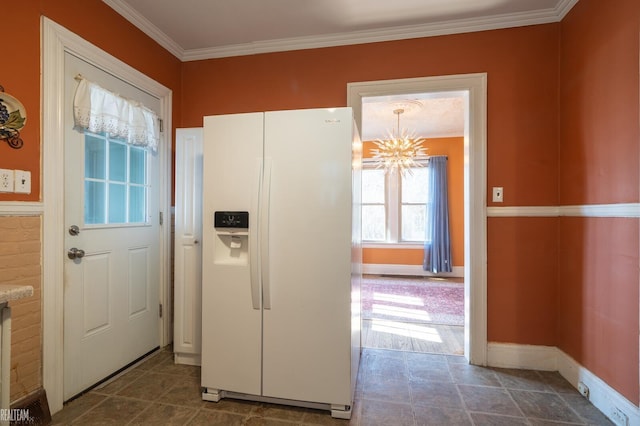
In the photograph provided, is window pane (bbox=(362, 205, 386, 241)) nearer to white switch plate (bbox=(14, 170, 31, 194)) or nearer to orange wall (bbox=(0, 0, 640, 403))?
orange wall (bbox=(0, 0, 640, 403))

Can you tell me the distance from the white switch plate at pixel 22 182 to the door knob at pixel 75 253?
1.35 feet

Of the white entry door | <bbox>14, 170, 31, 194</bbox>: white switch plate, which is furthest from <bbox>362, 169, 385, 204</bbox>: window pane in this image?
<bbox>14, 170, 31, 194</bbox>: white switch plate

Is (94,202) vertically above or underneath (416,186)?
underneath

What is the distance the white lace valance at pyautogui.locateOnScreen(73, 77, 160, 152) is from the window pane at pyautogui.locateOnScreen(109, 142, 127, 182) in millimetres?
82

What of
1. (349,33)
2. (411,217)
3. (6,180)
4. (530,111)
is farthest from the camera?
(411,217)

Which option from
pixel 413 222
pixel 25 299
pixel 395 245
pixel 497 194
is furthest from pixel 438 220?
pixel 25 299

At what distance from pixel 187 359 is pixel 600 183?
310cm

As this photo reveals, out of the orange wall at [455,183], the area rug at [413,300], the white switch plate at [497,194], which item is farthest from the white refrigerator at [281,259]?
the orange wall at [455,183]

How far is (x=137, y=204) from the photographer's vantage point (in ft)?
7.65

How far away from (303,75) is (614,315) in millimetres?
2723

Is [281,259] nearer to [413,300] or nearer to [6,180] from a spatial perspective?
[6,180]

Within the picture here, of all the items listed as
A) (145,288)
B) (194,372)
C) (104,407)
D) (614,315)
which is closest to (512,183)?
(614,315)

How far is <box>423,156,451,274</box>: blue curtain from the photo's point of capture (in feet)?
18.1

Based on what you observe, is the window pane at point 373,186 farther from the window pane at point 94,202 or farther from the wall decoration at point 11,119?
the wall decoration at point 11,119
